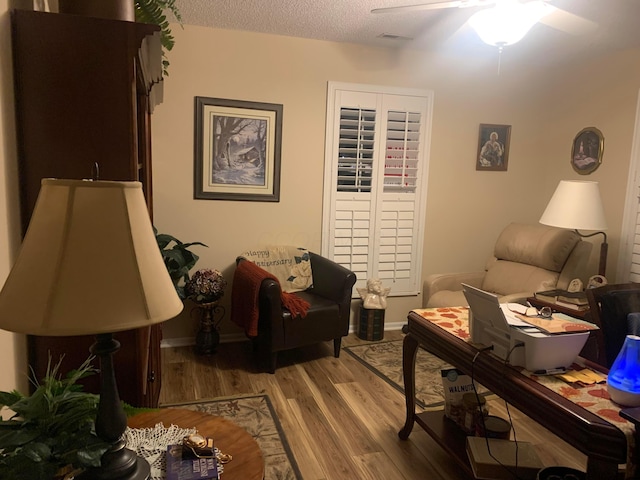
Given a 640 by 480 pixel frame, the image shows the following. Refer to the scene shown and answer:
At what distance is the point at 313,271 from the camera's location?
12.5ft


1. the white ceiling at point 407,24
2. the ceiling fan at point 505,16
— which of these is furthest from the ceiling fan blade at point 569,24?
the ceiling fan at point 505,16

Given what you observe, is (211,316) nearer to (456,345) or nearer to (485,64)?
(456,345)

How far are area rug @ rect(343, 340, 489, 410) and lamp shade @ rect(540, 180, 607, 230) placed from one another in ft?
4.20

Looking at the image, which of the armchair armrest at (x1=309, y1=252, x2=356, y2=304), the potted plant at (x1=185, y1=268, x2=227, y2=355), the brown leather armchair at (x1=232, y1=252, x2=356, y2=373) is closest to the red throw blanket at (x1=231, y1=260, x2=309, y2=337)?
the brown leather armchair at (x1=232, y1=252, x2=356, y2=373)

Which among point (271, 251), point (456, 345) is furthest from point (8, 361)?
point (271, 251)

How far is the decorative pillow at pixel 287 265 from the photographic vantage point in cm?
374

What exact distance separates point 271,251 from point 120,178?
2.42m

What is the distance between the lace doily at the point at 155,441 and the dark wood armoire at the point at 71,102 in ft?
1.16

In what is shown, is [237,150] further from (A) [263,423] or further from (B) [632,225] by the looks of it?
(B) [632,225]

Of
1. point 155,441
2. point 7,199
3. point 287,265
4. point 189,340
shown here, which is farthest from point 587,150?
point 7,199

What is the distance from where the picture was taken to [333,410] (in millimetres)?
2799

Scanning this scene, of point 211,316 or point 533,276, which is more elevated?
point 533,276

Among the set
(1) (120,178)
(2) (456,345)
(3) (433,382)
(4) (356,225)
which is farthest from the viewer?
(4) (356,225)

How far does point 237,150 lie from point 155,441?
2.80m
